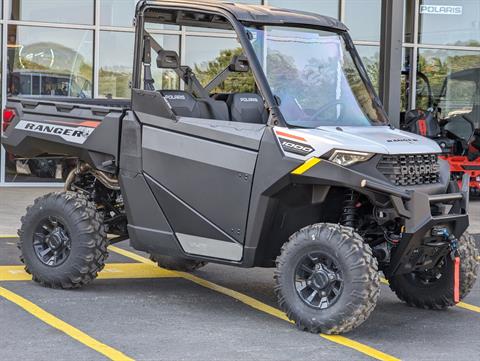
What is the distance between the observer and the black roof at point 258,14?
6.72 m

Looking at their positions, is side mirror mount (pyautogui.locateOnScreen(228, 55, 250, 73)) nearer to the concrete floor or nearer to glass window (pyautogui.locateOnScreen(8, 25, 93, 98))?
the concrete floor

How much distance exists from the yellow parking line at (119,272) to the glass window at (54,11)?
7.98m

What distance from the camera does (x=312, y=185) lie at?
6.38 metres

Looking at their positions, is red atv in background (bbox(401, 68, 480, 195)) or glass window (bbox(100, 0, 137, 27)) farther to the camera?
glass window (bbox(100, 0, 137, 27))

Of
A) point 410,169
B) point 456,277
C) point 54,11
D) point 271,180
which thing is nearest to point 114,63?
point 54,11

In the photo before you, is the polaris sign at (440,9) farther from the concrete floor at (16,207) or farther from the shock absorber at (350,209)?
the shock absorber at (350,209)

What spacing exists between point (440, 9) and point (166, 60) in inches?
460

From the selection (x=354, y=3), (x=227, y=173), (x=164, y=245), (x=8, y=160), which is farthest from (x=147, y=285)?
(x=354, y=3)

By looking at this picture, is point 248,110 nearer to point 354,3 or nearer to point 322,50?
point 322,50

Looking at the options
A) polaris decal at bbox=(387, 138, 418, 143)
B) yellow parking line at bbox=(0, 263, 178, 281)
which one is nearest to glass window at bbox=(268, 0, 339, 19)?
yellow parking line at bbox=(0, 263, 178, 281)

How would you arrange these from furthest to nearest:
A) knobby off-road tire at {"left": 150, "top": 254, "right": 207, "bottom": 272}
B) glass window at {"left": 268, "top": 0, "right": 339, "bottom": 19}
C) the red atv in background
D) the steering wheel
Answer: glass window at {"left": 268, "top": 0, "right": 339, "bottom": 19} → the red atv in background → knobby off-road tire at {"left": 150, "top": 254, "right": 207, "bottom": 272} → the steering wheel

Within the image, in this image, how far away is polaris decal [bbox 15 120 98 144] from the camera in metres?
7.32

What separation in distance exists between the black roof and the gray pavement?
2.16 meters

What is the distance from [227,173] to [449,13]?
12.2 m
